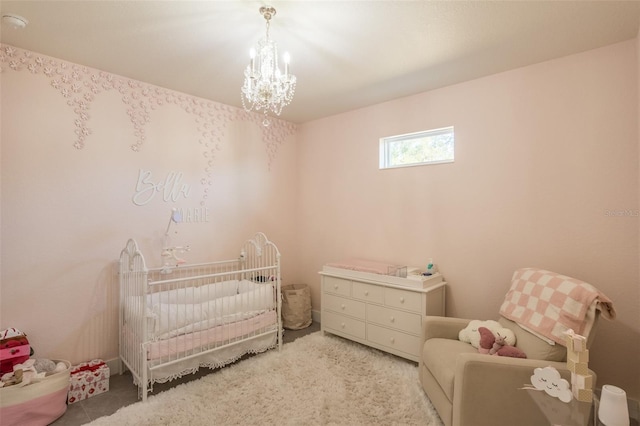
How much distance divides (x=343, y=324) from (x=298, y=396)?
3.38 ft

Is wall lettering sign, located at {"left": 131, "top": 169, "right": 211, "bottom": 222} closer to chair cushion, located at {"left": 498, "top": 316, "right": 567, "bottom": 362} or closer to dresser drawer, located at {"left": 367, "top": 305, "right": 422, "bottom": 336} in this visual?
dresser drawer, located at {"left": 367, "top": 305, "right": 422, "bottom": 336}

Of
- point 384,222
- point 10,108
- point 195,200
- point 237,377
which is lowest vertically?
point 237,377

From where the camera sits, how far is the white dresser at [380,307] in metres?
2.71

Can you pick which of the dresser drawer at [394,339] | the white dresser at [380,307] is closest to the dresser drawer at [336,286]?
the white dresser at [380,307]

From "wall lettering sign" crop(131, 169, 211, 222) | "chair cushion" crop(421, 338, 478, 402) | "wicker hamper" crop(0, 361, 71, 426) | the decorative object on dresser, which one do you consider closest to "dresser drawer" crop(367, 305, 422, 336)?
"chair cushion" crop(421, 338, 478, 402)

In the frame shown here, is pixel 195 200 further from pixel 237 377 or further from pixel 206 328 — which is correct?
pixel 237 377

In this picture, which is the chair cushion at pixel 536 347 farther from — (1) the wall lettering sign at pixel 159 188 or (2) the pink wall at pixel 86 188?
(1) the wall lettering sign at pixel 159 188

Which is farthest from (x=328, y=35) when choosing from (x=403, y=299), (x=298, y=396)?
(x=298, y=396)

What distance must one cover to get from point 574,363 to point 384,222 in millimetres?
2139

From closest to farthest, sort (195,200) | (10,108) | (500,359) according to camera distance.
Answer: (500,359) → (10,108) → (195,200)

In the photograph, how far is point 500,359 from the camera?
169 centimetres

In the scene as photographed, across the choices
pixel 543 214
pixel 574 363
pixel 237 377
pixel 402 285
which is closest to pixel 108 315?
pixel 237 377

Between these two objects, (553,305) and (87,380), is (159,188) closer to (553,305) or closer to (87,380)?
(87,380)

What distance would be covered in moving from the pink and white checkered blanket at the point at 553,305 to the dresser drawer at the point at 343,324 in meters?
1.29
